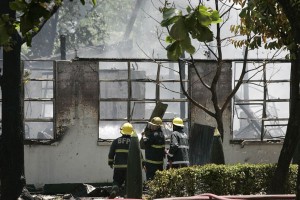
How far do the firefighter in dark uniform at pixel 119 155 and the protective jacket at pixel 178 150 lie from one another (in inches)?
32.0

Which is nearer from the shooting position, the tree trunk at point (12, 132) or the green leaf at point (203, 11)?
the green leaf at point (203, 11)

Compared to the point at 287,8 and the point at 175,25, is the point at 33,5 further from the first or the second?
the point at 287,8

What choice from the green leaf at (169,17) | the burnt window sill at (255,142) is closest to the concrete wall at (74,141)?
the burnt window sill at (255,142)

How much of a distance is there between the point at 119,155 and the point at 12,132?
1879 mm

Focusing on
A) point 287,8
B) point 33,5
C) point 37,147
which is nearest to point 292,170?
point 287,8

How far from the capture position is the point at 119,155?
14.0 metres

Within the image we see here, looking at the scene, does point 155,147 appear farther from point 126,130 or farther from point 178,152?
point 126,130

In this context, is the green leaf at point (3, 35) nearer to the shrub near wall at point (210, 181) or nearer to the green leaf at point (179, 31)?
the green leaf at point (179, 31)

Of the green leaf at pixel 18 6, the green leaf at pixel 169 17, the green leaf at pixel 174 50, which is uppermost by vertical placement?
the green leaf at pixel 18 6

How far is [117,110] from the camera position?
2319cm

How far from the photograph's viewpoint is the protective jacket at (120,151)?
14016 mm

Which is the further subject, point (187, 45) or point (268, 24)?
point (268, 24)

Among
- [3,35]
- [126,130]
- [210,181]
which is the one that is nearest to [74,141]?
[126,130]

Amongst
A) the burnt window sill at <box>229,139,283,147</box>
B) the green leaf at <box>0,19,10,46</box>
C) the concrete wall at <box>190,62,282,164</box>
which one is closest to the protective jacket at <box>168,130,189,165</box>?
the concrete wall at <box>190,62,282,164</box>
